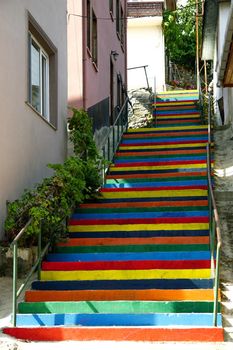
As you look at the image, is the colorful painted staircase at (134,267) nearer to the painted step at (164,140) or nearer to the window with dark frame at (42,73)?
the painted step at (164,140)

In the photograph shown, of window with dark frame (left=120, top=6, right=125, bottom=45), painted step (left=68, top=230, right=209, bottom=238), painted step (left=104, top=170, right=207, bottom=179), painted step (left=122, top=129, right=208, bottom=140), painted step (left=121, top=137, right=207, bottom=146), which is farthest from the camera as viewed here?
window with dark frame (left=120, top=6, right=125, bottom=45)

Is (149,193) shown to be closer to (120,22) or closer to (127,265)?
(127,265)

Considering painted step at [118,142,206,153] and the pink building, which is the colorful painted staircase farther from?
the pink building

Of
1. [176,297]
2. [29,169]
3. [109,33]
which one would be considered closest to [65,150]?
[29,169]

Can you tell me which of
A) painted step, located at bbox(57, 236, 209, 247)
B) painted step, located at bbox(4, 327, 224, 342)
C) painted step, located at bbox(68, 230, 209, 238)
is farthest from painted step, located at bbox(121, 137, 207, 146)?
painted step, located at bbox(4, 327, 224, 342)

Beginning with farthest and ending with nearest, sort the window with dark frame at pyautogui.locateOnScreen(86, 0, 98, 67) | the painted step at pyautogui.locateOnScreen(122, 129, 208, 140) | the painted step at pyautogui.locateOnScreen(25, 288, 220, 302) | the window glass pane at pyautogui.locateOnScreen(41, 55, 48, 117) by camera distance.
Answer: the window with dark frame at pyautogui.locateOnScreen(86, 0, 98, 67), the painted step at pyautogui.locateOnScreen(122, 129, 208, 140), the window glass pane at pyautogui.locateOnScreen(41, 55, 48, 117), the painted step at pyautogui.locateOnScreen(25, 288, 220, 302)

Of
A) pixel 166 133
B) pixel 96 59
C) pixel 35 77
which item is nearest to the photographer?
pixel 35 77

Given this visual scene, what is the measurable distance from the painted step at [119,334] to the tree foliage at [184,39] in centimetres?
2611

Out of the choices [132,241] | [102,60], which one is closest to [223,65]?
→ [132,241]

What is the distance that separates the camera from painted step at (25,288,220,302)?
253 inches

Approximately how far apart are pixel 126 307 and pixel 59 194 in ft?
7.73

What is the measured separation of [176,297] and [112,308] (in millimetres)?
715

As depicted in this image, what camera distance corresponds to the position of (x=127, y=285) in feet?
22.3

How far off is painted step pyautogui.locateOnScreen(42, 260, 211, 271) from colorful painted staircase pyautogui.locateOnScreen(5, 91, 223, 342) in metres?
0.01
